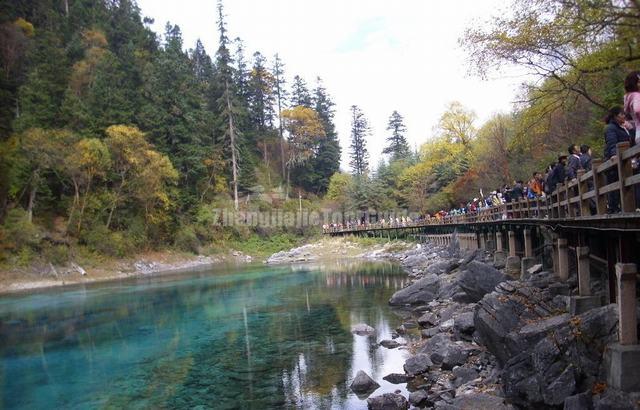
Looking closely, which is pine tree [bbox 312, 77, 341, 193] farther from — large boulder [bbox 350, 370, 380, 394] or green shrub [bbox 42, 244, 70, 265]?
large boulder [bbox 350, 370, 380, 394]

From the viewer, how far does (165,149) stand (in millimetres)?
52344

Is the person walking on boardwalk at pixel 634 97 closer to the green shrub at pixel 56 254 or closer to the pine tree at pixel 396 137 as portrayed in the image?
the green shrub at pixel 56 254

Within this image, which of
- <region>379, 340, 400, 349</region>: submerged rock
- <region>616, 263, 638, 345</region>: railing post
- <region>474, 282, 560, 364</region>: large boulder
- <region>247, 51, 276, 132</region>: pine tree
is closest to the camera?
<region>616, 263, 638, 345</region>: railing post

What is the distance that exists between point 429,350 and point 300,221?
5295cm

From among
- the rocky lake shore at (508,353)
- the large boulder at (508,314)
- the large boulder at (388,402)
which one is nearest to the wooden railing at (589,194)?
the rocky lake shore at (508,353)

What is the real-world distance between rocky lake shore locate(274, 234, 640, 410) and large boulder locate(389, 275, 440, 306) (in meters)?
3.58

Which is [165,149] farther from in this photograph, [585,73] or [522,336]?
[522,336]

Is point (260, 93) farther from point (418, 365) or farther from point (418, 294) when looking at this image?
point (418, 365)

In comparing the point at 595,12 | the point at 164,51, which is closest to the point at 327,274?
the point at 595,12

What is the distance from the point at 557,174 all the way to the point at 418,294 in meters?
9.28

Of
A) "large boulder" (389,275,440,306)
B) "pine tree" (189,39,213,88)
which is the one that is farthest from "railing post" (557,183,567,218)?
"pine tree" (189,39,213,88)

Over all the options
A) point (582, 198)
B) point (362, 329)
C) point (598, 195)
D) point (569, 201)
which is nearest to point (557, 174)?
point (569, 201)

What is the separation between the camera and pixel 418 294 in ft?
66.1

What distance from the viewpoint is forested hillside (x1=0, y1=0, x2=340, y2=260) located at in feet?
124
